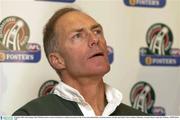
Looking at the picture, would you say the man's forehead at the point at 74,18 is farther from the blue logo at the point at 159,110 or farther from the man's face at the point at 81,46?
the blue logo at the point at 159,110

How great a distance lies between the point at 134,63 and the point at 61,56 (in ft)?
1.34

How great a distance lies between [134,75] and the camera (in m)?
1.44

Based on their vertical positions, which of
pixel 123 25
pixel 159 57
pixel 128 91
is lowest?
pixel 128 91

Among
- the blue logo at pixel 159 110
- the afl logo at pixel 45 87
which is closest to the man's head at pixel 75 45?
the afl logo at pixel 45 87

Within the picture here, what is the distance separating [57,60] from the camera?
1.12m

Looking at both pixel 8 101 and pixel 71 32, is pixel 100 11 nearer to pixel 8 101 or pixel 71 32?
pixel 71 32

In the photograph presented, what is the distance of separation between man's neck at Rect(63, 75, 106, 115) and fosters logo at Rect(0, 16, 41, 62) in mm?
263

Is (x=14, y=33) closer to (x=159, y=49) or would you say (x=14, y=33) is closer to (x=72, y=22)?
(x=72, y=22)

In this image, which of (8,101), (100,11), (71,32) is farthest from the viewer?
(100,11)

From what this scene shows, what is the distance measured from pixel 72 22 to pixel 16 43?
11.8 inches

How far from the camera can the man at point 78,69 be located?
3.39 ft

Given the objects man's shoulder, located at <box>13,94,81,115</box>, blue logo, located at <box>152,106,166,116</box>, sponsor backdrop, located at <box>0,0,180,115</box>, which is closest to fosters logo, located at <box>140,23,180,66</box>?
sponsor backdrop, located at <box>0,0,180,115</box>

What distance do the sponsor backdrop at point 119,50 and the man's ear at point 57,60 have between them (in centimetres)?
22

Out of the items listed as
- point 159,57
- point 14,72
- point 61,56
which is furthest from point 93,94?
point 159,57
